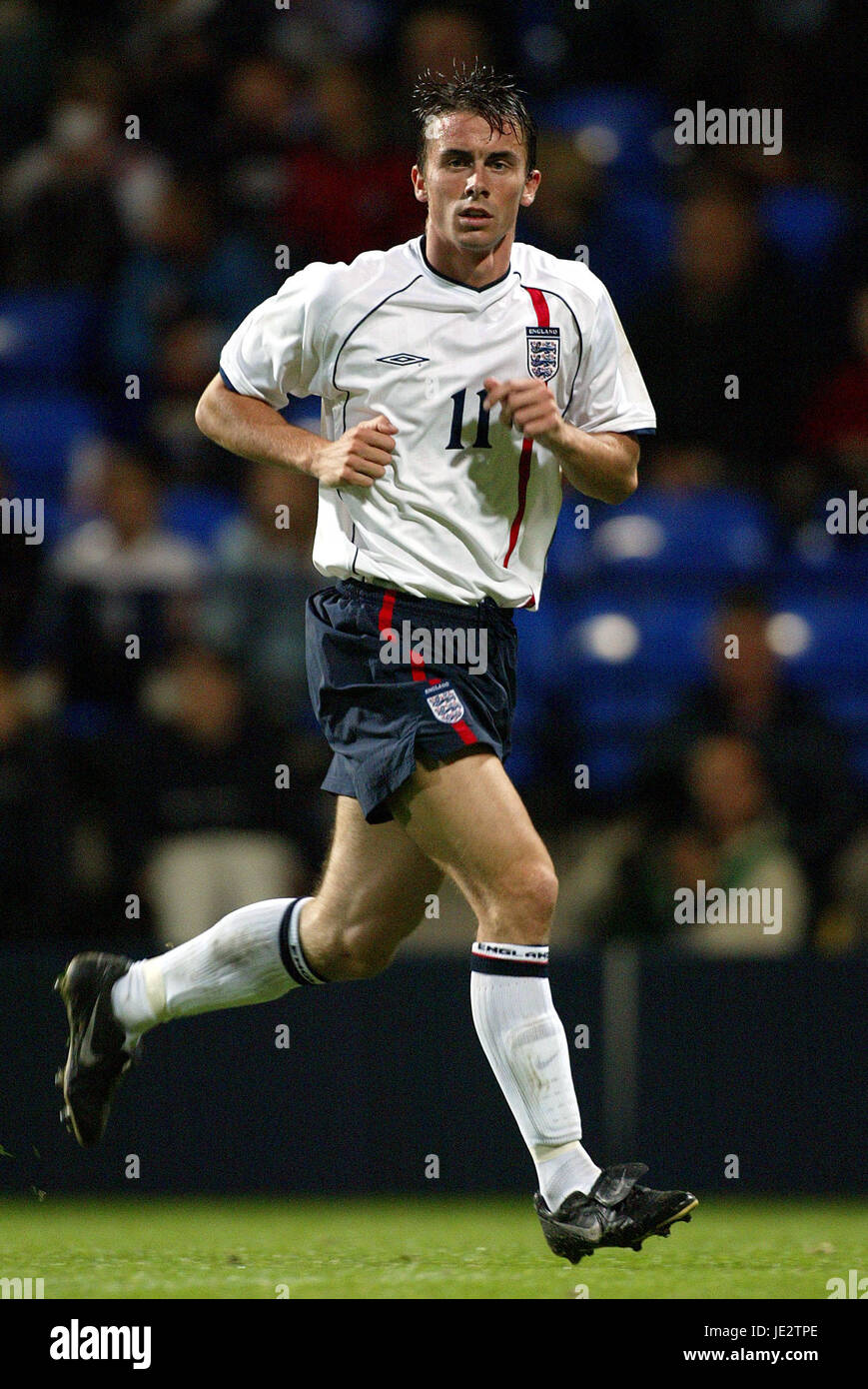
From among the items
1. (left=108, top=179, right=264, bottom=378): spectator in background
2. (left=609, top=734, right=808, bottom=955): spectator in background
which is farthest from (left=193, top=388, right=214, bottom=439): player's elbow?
(left=108, top=179, right=264, bottom=378): spectator in background

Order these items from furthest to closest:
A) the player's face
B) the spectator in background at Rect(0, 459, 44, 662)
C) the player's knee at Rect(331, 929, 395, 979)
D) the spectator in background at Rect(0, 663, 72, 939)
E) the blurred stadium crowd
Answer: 1. the spectator in background at Rect(0, 459, 44, 662)
2. the blurred stadium crowd
3. the spectator in background at Rect(0, 663, 72, 939)
4. the player's knee at Rect(331, 929, 395, 979)
5. the player's face

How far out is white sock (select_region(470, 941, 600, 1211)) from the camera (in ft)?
14.5

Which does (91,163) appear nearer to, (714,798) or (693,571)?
(693,571)

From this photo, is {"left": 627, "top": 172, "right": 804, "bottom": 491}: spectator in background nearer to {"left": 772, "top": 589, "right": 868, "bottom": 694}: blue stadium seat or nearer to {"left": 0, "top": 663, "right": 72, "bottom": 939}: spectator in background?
{"left": 772, "top": 589, "right": 868, "bottom": 694}: blue stadium seat

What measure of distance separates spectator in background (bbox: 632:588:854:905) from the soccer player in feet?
9.77

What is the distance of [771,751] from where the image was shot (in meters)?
7.80

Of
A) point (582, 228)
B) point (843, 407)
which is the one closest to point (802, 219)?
point (582, 228)

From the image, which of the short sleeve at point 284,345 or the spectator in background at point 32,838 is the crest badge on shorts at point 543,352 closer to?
the short sleeve at point 284,345

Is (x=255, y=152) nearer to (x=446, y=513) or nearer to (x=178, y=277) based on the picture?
(x=178, y=277)

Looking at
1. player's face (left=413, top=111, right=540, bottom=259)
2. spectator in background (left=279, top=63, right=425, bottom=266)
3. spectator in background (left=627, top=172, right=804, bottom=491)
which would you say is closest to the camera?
player's face (left=413, top=111, right=540, bottom=259)

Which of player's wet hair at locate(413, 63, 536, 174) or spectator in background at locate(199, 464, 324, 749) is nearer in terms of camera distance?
player's wet hair at locate(413, 63, 536, 174)

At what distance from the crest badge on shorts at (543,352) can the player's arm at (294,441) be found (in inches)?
15.0
